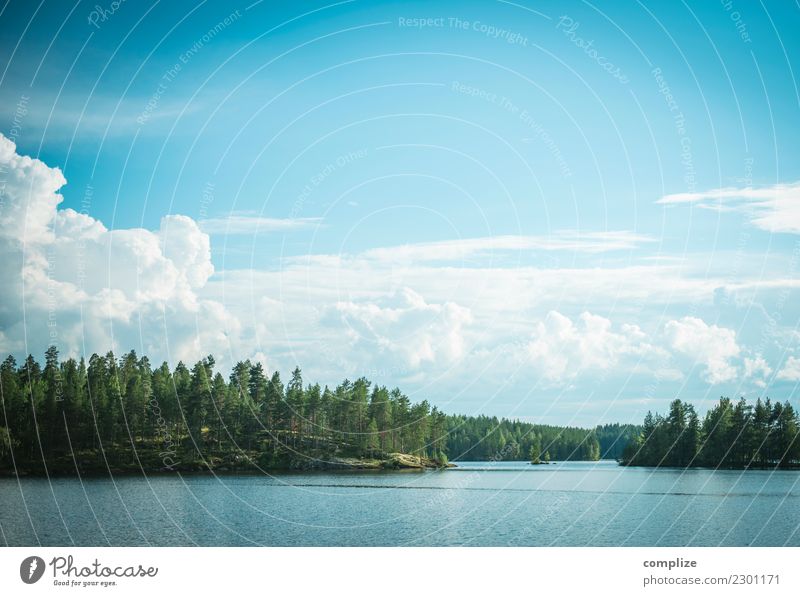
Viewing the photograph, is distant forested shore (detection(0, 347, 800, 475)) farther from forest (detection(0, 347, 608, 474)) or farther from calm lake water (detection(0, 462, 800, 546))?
calm lake water (detection(0, 462, 800, 546))

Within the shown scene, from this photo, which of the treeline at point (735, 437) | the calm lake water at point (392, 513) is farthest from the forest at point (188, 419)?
the treeline at point (735, 437)

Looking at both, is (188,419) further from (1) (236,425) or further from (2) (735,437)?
(2) (735,437)

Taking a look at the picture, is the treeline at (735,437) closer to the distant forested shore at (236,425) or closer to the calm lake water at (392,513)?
the distant forested shore at (236,425)

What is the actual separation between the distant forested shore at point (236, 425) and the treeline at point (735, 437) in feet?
0.73

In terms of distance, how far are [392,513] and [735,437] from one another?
84104mm

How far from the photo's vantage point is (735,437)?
131 m

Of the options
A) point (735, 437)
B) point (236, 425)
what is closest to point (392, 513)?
point (236, 425)

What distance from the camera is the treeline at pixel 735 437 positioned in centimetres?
12950

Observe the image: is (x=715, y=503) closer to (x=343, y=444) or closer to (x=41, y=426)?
(x=343, y=444)

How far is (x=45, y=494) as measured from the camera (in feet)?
249

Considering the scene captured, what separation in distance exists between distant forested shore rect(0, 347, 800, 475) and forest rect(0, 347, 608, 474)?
0.19 meters

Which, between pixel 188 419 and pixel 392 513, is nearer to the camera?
pixel 392 513

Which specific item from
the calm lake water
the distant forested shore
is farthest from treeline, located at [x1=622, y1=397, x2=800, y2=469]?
the calm lake water
